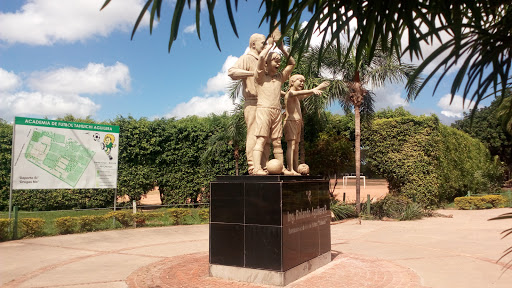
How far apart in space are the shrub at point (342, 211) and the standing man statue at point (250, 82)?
321 inches

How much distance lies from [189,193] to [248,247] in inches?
443

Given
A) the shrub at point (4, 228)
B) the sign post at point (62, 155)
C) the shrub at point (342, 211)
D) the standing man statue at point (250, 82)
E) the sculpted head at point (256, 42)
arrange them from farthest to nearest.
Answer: the shrub at point (342, 211) → the sign post at point (62, 155) → the shrub at point (4, 228) → the sculpted head at point (256, 42) → the standing man statue at point (250, 82)

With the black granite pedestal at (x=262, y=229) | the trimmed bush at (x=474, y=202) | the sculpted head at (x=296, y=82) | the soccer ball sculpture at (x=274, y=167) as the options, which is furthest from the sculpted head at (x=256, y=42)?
the trimmed bush at (x=474, y=202)

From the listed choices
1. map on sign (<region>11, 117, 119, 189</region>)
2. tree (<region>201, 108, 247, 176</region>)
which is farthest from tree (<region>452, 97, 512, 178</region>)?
map on sign (<region>11, 117, 119, 189</region>)

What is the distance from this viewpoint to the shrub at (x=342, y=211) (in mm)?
14133

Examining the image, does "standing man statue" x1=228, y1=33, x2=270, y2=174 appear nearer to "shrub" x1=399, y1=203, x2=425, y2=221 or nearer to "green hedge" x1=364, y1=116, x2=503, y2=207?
"shrub" x1=399, y1=203, x2=425, y2=221

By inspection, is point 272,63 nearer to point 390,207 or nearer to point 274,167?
point 274,167

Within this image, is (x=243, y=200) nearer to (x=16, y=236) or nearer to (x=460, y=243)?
(x=460, y=243)

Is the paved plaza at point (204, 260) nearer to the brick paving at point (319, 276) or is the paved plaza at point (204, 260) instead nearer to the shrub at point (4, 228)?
the brick paving at point (319, 276)

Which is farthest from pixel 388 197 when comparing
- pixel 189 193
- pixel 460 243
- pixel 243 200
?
pixel 243 200

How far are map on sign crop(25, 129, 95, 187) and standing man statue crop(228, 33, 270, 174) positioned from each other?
679cm

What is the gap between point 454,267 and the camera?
661cm

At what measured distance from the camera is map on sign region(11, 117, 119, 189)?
1027 centimetres

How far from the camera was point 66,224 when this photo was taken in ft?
35.0
